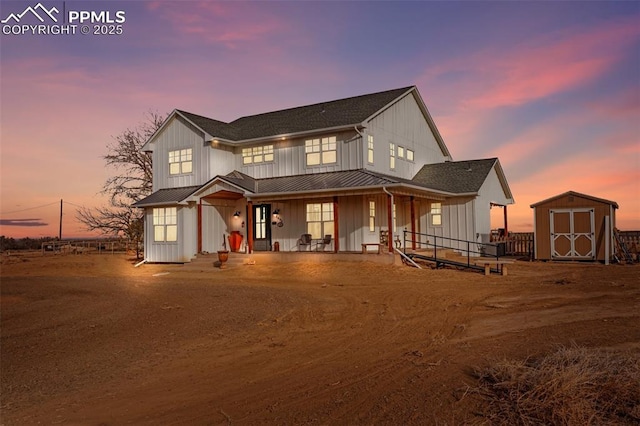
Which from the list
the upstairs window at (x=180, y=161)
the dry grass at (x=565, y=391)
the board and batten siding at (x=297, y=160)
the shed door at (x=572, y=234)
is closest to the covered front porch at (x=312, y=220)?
the board and batten siding at (x=297, y=160)

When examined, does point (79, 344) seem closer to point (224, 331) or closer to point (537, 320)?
point (224, 331)

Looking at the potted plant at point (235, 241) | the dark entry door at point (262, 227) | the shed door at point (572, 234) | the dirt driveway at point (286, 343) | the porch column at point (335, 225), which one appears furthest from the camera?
the dark entry door at point (262, 227)

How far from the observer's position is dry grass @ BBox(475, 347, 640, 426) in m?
5.08

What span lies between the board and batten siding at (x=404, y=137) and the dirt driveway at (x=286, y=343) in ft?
28.9

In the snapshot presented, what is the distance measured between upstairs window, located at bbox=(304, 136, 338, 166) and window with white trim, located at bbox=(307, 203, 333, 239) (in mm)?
1979

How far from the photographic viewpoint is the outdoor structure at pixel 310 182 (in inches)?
894

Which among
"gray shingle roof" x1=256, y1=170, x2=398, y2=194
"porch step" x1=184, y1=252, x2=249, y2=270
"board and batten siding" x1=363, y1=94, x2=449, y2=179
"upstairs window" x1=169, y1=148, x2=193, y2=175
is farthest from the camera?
"upstairs window" x1=169, y1=148, x2=193, y2=175

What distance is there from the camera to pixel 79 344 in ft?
30.3

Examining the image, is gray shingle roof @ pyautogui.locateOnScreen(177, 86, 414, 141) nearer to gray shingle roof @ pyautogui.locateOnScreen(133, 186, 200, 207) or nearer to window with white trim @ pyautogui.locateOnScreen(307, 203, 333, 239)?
gray shingle roof @ pyautogui.locateOnScreen(133, 186, 200, 207)

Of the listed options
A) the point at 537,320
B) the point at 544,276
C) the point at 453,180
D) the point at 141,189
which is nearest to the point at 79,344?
the point at 537,320

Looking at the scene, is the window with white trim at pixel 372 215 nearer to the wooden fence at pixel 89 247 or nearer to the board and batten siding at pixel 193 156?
the board and batten siding at pixel 193 156

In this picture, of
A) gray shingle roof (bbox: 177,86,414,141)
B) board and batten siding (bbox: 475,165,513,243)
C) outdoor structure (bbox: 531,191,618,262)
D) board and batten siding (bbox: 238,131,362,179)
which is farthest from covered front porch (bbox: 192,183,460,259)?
outdoor structure (bbox: 531,191,618,262)

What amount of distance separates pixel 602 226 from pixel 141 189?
93.2 feet

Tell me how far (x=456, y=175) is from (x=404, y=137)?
3.20m
